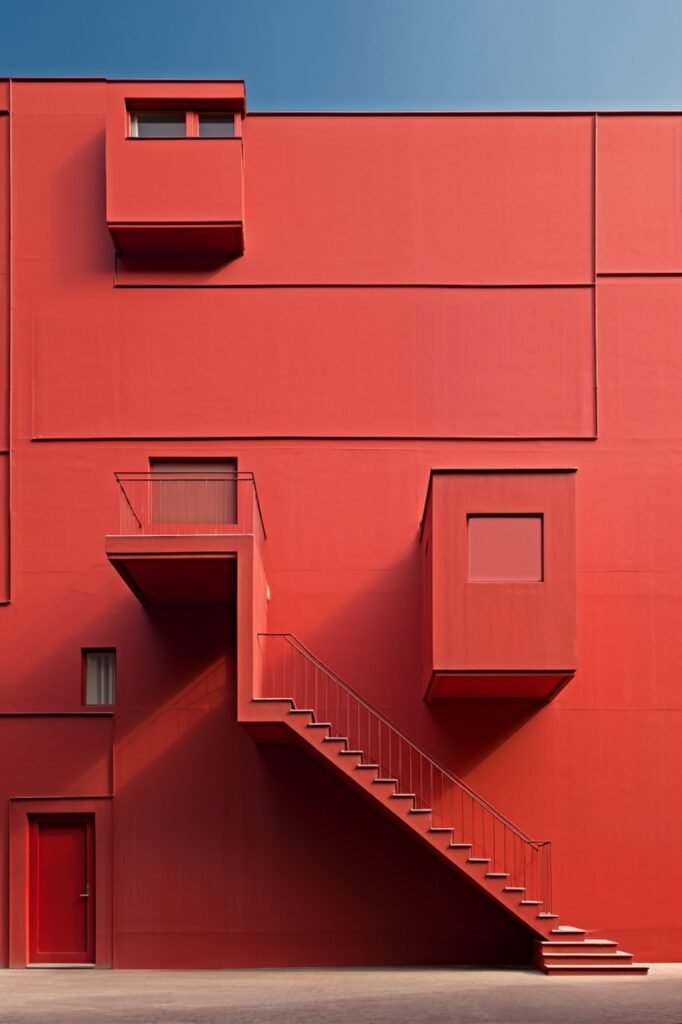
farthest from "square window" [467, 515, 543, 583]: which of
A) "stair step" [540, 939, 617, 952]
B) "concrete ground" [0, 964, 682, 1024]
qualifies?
"concrete ground" [0, 964, 682, 1024]

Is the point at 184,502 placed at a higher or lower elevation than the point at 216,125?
lower

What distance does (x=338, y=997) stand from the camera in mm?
18734

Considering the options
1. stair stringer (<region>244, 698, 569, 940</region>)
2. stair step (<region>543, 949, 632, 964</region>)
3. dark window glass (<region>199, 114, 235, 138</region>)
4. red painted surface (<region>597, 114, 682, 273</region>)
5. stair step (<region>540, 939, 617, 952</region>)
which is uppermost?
dark window glass (<region>199, 114, 235, 138</region>)

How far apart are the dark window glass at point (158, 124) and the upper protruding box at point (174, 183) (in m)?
0.27

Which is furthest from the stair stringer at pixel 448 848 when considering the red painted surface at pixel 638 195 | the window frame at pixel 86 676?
the red painted surface at pixel 638 195

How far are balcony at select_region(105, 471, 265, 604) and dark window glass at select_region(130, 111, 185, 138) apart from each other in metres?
6.15

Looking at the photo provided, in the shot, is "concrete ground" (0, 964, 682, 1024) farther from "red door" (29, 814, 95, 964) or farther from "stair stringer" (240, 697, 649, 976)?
"red door" (29, 814, 95, 964)

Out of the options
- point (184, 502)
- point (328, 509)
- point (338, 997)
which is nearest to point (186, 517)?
point (184, 502)

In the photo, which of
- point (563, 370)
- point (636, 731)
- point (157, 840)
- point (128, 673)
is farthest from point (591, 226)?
point (157, 840)

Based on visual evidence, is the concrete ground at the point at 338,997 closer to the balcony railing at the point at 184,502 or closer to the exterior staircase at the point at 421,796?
the exterior staircase at the point at 421,796

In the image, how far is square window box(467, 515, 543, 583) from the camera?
70.5 ft

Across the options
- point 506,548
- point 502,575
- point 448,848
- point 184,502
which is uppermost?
point 184,502

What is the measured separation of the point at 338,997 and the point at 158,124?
598 inches

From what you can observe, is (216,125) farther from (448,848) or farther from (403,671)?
(448,848)
